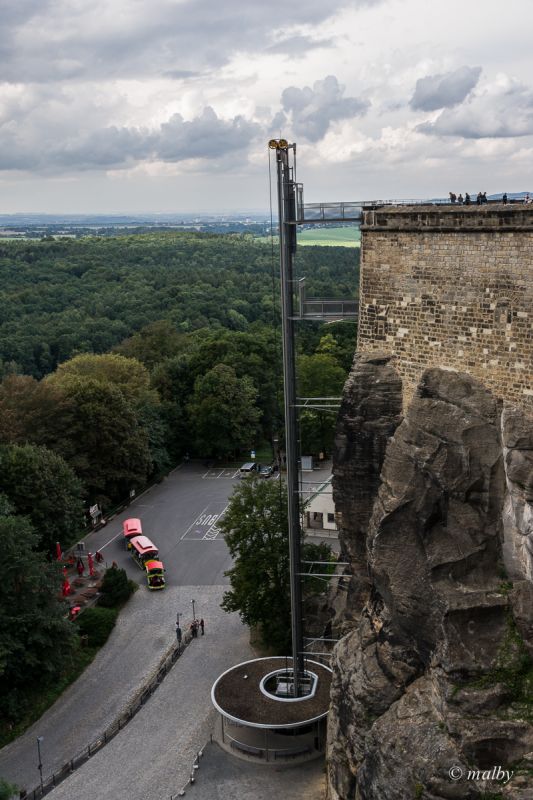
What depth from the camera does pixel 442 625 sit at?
19.4 metres

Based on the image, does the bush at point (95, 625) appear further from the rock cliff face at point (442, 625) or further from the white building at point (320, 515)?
the rock cliff face at point (442, 625)

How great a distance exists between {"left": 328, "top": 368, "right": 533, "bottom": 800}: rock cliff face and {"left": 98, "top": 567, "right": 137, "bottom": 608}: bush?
20432 millimetres

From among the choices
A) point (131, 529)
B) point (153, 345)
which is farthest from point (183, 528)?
point (153, 345)

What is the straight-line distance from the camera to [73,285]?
13450 centimetres

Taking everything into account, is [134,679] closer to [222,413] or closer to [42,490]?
[42,490]

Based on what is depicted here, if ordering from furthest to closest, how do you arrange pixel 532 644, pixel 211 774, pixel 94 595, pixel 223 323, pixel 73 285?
pixel 73 285 < pixel 223 323 < pixel 94 595 < pixel 211 774 < pixel 532 644

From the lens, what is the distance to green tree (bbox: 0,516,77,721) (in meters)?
32.1

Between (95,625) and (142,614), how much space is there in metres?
2.99

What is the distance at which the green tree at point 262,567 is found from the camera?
34156 mm

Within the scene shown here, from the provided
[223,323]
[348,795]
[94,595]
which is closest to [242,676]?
[348,795]

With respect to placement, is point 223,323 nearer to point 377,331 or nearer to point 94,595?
point 94,595

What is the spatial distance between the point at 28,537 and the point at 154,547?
12674 millimetres

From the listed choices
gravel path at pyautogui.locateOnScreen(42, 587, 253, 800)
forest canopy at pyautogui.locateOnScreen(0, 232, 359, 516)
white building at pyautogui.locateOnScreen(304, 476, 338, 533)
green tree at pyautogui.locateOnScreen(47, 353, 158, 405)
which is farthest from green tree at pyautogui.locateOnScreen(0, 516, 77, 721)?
green tree at pyautogui.locateOnScreen(47, 353, 158, 405)

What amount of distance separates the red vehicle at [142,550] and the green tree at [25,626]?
11325mm
